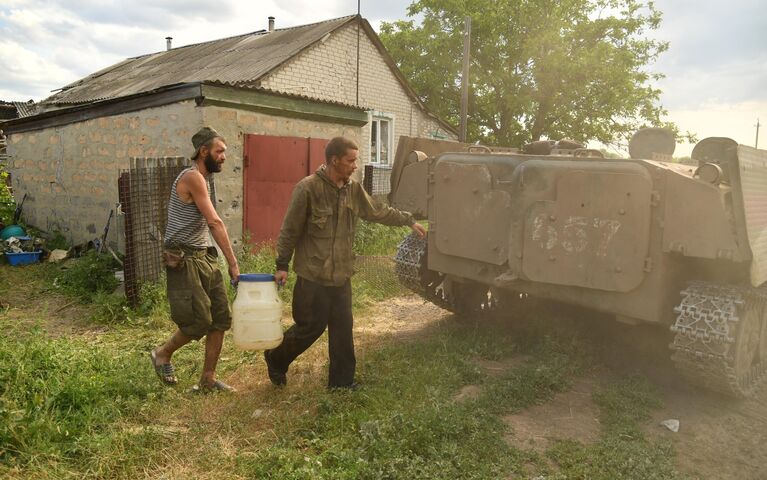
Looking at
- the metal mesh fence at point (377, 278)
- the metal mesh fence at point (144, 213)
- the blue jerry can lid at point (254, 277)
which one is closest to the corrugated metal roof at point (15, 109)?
the metal mesh fence at point (144, 213)

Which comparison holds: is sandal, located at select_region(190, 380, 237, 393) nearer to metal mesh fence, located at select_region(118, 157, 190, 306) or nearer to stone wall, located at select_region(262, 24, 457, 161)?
metal mesh fence, located at select_region(118, 157, 190, 306)

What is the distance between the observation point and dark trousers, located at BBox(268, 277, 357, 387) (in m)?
4.05

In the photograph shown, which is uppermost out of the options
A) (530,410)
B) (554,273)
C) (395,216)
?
(395,216)

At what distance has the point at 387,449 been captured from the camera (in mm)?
3223

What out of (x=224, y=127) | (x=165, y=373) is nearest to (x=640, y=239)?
(x=165, y=373)

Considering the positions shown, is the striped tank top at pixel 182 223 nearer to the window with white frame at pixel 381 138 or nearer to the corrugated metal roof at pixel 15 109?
the window with white frame at pixel 381 138

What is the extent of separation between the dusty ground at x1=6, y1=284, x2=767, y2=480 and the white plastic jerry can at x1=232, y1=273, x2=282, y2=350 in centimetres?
63

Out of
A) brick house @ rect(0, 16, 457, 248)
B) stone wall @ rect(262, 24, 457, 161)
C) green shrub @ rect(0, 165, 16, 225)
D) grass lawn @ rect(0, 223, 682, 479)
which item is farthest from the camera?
stone wall @ rect(262, 24, 457, 161)

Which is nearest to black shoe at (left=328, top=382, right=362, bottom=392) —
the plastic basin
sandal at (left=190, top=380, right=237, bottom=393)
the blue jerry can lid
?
sandal at (left=190, top=380, right=237, bottom=393)

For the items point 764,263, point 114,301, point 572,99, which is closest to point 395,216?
point 764,263

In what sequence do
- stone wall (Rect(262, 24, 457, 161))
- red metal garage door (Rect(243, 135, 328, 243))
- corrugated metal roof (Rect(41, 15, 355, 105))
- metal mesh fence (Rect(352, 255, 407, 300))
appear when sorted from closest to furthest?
metal mesh fence (Rect(352, 255, 407, 300)), red metal garage door (Rect(243, 135, 328, 243)), corrugated metal roof (Rect(41, 15, 355, 105)), stone wall (Rect(262, 24, 457, 161))

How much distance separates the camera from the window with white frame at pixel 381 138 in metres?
16.5

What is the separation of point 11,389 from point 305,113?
252 inches

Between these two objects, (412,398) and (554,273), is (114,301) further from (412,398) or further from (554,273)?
(554,273)
